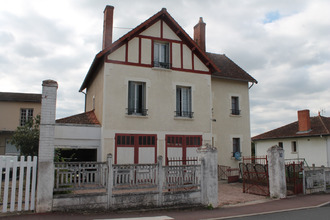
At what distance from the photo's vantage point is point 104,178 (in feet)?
29.2

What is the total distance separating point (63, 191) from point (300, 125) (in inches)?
917

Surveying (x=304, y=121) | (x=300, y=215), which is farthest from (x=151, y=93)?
(x=304, y=121)

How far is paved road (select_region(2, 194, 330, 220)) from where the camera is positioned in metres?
8.01

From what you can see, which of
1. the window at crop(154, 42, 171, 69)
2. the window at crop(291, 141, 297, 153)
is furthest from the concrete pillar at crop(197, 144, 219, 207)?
the window at crop(291, 141, 297, 153)

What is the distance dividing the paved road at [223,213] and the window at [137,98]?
7159 millimetres

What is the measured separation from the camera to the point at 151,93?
16.0m

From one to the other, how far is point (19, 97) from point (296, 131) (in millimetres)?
24599

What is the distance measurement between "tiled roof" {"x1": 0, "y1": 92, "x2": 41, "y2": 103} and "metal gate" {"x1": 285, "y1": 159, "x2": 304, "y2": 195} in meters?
20.2

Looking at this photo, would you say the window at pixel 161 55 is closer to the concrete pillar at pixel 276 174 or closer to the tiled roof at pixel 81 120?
the tiled roof at pixel 81 120

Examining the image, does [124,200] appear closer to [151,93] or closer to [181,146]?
[181,146]

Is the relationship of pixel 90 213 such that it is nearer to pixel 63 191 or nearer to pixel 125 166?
pixel 63 191

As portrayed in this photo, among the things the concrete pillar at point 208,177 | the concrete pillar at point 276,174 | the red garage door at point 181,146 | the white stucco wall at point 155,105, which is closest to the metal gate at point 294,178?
the concrete pillar at point 276,174

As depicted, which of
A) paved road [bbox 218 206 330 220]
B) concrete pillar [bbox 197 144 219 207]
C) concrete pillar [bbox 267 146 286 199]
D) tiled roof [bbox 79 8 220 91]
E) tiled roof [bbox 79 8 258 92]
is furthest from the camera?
tiled roof [bbox 79 8 258 92]

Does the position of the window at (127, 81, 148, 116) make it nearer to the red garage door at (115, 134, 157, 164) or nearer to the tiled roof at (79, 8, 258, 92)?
the red garage door at (115, 134, 157, 164)
